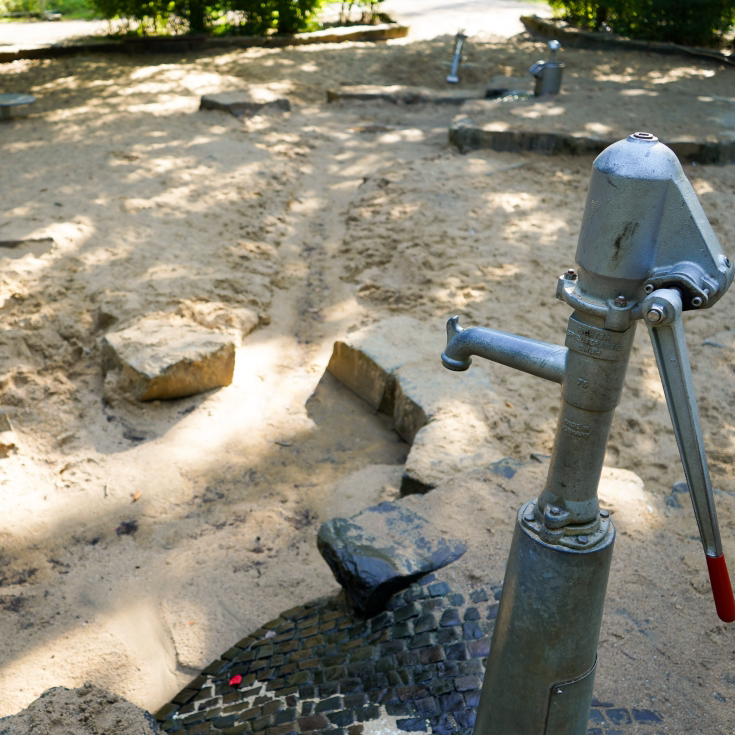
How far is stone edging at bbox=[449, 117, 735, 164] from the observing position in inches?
257

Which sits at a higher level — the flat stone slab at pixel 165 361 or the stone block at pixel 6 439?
the flat stone slab at pixel 165 361

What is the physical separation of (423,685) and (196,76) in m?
8.66

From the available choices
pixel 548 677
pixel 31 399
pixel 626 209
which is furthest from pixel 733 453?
pixel 31 399

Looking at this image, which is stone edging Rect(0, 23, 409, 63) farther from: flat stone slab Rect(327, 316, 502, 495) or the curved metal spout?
the curved metal spout

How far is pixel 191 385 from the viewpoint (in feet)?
12.2

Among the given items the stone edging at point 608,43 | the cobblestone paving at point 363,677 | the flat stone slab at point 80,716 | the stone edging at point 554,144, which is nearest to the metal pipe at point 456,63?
the stone edging at point 608,43

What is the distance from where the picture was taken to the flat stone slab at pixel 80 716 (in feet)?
5.41

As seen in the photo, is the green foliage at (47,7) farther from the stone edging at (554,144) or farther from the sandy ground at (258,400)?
the stone edging at (554,144)

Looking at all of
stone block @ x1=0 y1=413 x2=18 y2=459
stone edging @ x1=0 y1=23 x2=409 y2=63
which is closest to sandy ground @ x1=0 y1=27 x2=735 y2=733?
stone block @ x1=0 y1=413 x2=18 y2=459

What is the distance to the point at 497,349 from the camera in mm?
1308

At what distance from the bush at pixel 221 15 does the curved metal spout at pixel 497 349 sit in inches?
448

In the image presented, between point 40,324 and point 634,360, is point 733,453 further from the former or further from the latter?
point 40,324

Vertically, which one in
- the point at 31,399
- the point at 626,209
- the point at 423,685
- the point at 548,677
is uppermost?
the point at 626,209

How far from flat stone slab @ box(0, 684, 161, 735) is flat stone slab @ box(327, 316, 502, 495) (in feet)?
4.58
